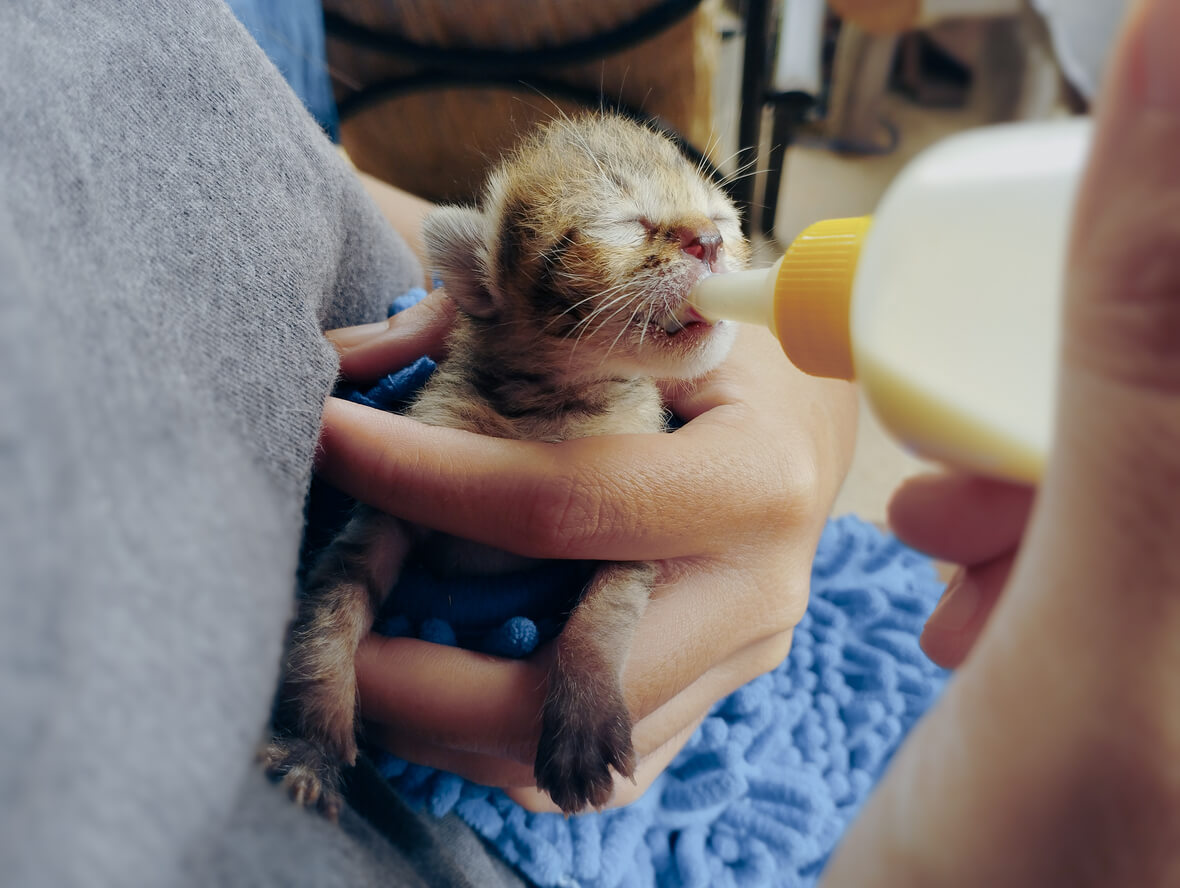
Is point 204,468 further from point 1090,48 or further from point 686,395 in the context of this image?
point 1090,48

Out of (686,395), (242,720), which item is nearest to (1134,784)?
(242,720)

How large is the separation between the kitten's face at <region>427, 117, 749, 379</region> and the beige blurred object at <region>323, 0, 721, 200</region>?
56cm

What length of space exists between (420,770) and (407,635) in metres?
0.18

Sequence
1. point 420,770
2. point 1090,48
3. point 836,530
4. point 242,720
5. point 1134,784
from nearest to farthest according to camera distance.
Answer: point 1134,784 < point 242,720 < point 420,770 < point 836,530 < point 1090,48

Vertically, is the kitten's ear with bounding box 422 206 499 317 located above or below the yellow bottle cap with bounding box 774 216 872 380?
below

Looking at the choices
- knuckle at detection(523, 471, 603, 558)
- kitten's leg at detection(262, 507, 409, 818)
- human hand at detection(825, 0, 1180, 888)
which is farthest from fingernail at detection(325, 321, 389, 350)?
human hand at detection(825, 0, 1180, 888)

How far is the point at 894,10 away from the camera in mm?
2623

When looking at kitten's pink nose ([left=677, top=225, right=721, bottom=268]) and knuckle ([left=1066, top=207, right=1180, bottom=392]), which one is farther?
kitten's pink nose ([left=677, top=225, right=721, bottom=268])

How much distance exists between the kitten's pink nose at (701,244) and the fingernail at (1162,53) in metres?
0.66

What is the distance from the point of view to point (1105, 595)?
0.35 m

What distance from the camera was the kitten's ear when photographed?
3.67 feet

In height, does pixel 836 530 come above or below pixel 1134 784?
below

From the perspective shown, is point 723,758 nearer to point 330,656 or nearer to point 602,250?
point 330,656

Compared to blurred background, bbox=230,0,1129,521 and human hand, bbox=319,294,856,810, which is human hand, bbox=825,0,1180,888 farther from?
blurred background, bbox=230,0,1129,521
